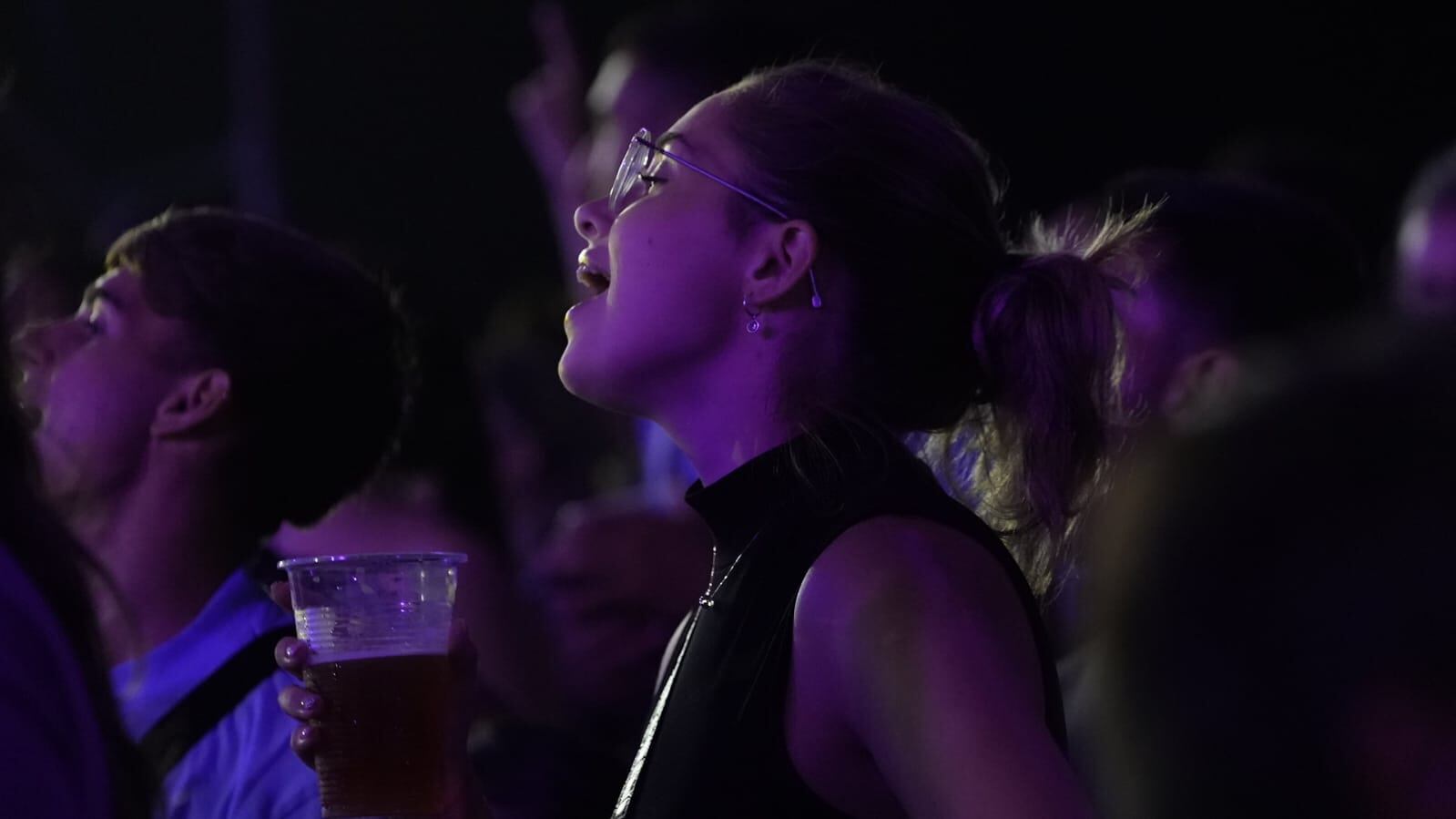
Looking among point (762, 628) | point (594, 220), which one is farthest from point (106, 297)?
point (762, 628)

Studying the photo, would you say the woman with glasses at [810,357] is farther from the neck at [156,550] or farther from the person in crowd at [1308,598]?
the person in crowd at [1308,598]

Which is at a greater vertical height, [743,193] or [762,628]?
[743,193]

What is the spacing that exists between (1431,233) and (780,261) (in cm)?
194

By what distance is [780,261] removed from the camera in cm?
221

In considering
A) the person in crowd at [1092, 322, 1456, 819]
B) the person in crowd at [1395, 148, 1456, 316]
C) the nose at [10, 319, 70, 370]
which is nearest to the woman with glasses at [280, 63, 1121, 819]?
the nose at [10, 319, 70, 370]

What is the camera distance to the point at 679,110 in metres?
3.79

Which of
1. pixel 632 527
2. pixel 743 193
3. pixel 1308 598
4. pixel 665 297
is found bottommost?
pixel 632 527

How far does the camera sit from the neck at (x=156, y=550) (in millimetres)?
2762

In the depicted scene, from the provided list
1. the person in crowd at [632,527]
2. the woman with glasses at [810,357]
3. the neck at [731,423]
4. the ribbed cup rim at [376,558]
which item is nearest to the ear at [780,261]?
the woman with glasses at [810,357]

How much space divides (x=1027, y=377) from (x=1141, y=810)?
1.58 metres

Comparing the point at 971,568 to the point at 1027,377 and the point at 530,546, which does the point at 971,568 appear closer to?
the point at 1027,377

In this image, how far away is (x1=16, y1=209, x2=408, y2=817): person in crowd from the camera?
2719 millimetres

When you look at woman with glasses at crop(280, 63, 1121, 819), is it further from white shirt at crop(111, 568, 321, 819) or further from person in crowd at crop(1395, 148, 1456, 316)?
person in crowd at crop(1395, 148, 1456, 316)

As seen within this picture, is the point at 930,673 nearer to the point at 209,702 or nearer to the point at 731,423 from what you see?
the point at 731,423
